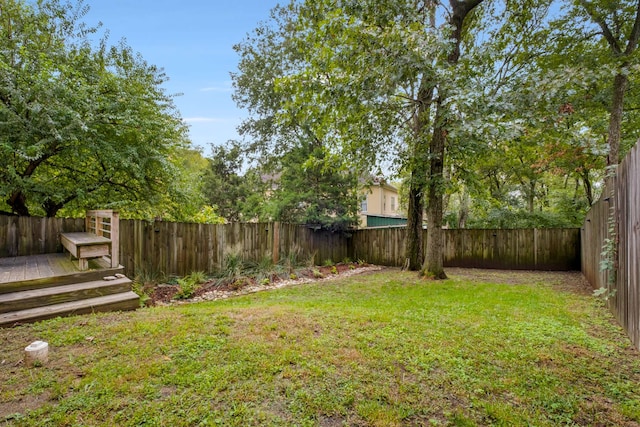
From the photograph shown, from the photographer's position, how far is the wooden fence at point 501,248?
8212 millimetres

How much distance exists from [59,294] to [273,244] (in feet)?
17.7

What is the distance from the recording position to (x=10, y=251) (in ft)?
15.5

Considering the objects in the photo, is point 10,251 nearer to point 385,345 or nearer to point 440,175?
point 385,345

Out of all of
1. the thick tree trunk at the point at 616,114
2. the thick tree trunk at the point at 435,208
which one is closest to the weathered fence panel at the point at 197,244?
the thick tree trunk at the point at 435,208

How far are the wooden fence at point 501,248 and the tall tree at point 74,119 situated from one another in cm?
653

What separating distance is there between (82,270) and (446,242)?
29.5ft

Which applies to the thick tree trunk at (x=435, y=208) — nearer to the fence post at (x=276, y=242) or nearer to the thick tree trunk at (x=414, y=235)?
the thick tree trunk at (x=414, y=235)

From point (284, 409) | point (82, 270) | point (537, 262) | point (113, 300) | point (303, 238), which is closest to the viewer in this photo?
point (284, 409)

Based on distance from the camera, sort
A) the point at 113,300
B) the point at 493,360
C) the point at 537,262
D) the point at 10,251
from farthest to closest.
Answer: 1. the point at 537,262
2. the point at 10,251
3. the point at 113,300
4. the point at 493,360

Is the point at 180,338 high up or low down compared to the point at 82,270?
down

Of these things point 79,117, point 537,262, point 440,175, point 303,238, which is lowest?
Answer: point 537,262

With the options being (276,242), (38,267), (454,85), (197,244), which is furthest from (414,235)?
(38,267)

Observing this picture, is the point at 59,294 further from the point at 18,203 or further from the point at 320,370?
the point at 18,203

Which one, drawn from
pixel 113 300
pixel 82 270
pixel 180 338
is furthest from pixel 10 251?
pixel 180 338
